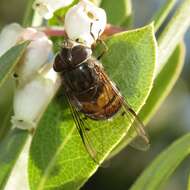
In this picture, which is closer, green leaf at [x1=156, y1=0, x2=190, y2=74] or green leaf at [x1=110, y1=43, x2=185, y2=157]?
green leaf at [x1=156, y1=0, x2=190, y2=74]

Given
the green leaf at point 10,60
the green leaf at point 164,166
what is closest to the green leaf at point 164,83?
the green leaf at point 164,166

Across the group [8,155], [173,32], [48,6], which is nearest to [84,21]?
[48,6]

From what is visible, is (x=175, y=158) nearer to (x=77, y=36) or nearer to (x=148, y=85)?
(x=148, y=85)

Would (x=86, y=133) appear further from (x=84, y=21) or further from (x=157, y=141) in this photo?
(x=157, y=141)

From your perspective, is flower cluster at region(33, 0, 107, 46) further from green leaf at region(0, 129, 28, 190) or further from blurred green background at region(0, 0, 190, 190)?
blurred green background at region(0, 0, 190, 190)

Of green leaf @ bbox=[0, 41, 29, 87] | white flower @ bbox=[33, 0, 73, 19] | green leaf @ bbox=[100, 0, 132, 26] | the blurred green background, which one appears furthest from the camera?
the blurred green background

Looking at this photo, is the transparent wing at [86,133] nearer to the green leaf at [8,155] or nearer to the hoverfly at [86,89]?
the hoverfly at [86,89]

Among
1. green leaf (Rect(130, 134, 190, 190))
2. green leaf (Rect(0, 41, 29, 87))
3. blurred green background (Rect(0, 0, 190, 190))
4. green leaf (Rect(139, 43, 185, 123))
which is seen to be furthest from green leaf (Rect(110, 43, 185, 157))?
blurred green background (Rect(0, 0, 190, 190))
